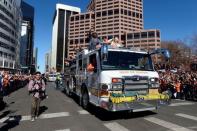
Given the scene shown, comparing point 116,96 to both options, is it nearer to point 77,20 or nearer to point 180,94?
point 180,94

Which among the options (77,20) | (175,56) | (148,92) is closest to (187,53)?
(175,56)

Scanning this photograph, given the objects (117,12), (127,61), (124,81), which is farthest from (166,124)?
(117,12)

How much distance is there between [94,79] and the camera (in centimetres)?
1097

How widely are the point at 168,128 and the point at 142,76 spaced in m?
2.41

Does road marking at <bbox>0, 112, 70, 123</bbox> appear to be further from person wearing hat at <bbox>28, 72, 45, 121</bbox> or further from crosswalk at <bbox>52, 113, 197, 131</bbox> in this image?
crosswalk at <bbox>52, 113, 197, 131</bbox>

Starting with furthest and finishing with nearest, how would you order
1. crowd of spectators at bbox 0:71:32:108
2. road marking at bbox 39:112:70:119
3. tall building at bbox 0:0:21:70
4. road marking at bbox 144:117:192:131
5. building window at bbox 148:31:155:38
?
building window at bbox 148:31:155:38
tall building at bbox 0:0:21:70
crowd of spectators at bbox 0:71:32:108
road marking at bbox 39:112:70:119
road marking at bbox 144:117:192:131

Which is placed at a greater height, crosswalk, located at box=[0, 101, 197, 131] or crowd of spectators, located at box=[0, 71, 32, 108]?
crowd of spectators, located at box=[0, 71, 32, 108]

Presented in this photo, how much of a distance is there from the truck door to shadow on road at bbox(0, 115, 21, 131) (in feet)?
10.5

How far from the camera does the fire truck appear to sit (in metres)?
9.67

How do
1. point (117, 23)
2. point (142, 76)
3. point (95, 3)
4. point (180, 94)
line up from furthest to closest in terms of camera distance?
1. point (95, 3)
2. point (117, 23)
3. point (180, 94)
4. point (142, 76)

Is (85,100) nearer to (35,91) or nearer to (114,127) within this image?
(35,91)

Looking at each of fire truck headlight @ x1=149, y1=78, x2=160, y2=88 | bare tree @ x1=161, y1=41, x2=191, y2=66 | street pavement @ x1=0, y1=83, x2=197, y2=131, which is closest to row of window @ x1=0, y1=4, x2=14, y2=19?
bare tree @ x1=161, y1=41, x2=191, y2=66

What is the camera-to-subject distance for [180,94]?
19.7 metres

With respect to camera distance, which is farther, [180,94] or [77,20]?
[77,20]
